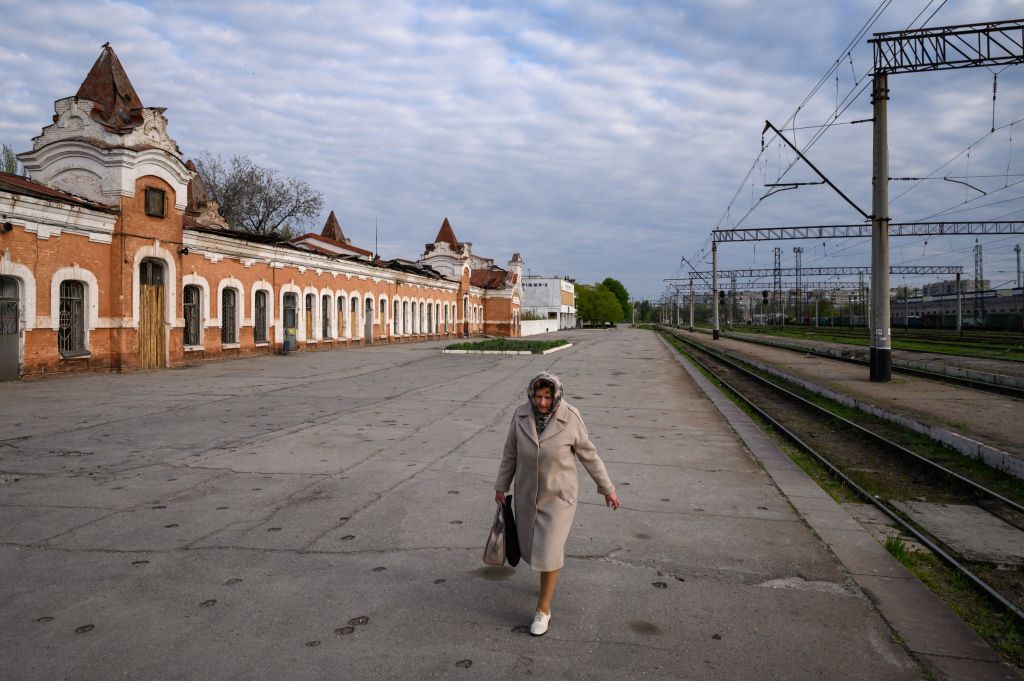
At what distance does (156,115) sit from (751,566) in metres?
21.9

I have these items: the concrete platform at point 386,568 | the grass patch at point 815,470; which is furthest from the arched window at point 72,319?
the grass patch at point 815,470

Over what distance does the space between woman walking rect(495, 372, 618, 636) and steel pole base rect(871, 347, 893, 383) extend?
1693 cm

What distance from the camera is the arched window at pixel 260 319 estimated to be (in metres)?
28.1

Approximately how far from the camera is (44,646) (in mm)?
3477

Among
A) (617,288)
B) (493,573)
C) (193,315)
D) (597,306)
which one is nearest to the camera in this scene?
(493,573)

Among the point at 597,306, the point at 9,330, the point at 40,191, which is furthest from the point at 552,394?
the point at 597,306

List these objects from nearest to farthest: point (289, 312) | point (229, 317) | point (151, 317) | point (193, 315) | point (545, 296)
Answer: point (151, 317) < point (193, 315) < point (229, 317) < point (289, 312) < point (545, 296)

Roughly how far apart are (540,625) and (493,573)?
0.94m

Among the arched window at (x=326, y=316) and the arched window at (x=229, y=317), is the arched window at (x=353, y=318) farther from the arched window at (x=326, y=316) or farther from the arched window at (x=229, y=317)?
the arched window at (x=229, y=317)

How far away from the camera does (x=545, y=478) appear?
150 inches

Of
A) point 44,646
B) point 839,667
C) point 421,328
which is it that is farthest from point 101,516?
point 421,328

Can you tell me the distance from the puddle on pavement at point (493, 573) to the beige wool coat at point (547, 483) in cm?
70

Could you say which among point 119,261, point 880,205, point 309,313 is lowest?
point 309,313

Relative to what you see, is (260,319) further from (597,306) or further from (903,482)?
(597,306)
